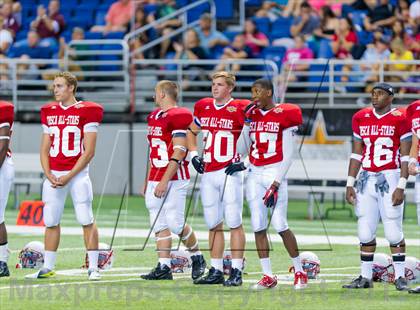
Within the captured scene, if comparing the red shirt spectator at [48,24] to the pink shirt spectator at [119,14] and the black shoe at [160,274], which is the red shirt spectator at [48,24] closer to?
the pink shirt spectator at [119,14]

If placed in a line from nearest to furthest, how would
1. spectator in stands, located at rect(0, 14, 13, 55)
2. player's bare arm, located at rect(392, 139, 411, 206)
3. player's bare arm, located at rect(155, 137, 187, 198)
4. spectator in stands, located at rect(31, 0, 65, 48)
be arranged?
1. player's bare arm, located at rect(392, 139, 411, 206)
2. player's bare arm, located at rect(155, 137, 187, 198)
3. spectator in stands, located at rect(31, 0, 65, 48)
4. spectator in stands, located at rect(0, 14, 13, 55)

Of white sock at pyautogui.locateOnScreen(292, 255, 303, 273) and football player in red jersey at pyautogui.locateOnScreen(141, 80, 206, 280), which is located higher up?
football player in red jersey at pyautogui.locateOnScreen(141, 80, 206, 280)

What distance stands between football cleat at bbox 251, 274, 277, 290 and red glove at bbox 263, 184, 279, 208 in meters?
0.58

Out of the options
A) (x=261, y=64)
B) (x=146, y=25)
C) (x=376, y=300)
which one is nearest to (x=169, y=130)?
(x=376, y=300)

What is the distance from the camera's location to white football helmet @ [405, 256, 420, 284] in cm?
1145

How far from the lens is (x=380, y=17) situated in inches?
843

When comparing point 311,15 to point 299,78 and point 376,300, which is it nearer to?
point 299,78

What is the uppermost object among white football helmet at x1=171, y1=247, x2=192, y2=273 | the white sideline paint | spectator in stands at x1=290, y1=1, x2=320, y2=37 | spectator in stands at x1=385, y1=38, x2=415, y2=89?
spectator in stands at x1=290, y1=1, x2=320, y2=37

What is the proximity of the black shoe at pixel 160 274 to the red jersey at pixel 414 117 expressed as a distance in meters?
2.41

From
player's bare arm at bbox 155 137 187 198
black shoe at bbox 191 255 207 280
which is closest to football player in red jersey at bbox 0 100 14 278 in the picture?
player's bare arm at bbox 155 137 187 198

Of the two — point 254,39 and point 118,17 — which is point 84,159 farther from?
point 118,17

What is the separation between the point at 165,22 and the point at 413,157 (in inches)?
500

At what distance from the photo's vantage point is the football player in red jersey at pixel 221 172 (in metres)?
11.4

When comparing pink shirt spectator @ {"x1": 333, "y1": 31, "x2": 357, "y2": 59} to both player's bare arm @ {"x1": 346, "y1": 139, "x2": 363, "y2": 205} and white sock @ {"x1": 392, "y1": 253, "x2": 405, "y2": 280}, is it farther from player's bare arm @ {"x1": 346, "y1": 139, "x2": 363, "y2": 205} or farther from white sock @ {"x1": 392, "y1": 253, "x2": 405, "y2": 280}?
white sock @ {"x1": 392, "y1": 253, "x2": 405, "y2": 280}
